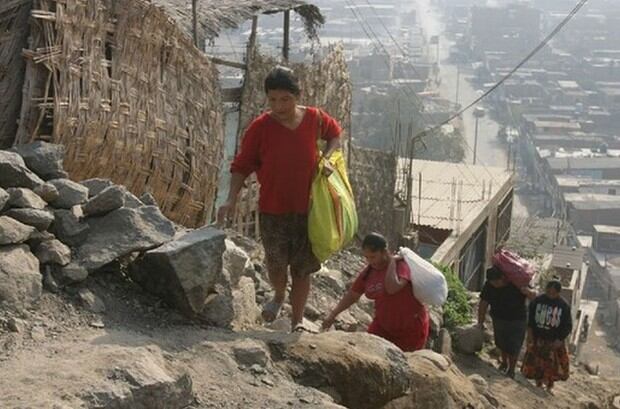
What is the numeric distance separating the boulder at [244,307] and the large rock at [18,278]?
1134mm

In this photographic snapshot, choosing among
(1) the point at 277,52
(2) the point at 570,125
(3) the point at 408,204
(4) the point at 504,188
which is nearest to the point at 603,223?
(2) the point at 570,125

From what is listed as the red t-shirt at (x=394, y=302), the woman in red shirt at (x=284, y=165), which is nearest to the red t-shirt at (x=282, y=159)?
the woman in red shirt at (x=284, y=165)

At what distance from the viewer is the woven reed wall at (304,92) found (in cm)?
814

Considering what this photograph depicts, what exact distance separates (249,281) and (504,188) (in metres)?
12.7

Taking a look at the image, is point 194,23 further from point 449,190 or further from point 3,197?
point 449,190

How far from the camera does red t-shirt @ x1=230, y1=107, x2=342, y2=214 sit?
15.2 ft

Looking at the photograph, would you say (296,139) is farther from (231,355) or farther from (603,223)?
(603,223)

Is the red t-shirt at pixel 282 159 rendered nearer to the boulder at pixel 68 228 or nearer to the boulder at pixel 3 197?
the boulder at pixel 68 228

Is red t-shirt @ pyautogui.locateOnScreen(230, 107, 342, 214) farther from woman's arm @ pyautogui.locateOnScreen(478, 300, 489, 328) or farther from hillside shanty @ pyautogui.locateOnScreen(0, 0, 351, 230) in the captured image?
woman's arm @ pyautogui.locateOnScreen(478, 300, 489, 328)

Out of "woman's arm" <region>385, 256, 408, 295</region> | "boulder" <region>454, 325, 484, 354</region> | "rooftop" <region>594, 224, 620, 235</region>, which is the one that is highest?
"woman's arm" <region>385, 256, 408, 295</region>

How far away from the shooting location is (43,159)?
4641mm

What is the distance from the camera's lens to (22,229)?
4051 mm

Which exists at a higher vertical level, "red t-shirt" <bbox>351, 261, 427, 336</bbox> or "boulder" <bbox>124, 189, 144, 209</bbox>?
"boulder" <bbox>124, 189, 144, 209</bbox>

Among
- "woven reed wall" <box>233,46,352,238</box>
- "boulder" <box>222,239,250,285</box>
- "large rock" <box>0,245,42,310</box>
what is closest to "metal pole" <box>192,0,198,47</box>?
"woven reed wall" <box>233,46,352,238</box>
